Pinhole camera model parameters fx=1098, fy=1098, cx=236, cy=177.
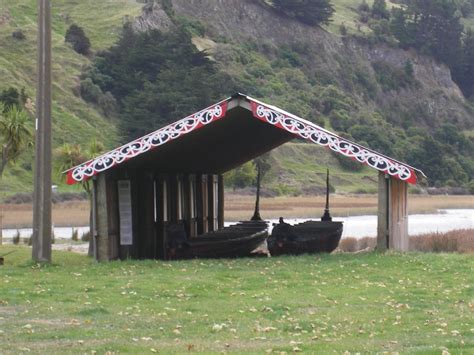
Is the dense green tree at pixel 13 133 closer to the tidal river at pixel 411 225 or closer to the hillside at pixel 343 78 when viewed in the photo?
the tidal river at pixel 411 225

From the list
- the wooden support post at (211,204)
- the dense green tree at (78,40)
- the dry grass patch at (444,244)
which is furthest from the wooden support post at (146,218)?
the dense green tree at (78,40)

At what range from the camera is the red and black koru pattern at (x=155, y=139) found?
80.1ft

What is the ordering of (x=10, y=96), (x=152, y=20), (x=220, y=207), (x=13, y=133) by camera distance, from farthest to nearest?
(x=152, y=20)
(x=10, y=96)
(x=220, y=207)
(x=13, y=133)

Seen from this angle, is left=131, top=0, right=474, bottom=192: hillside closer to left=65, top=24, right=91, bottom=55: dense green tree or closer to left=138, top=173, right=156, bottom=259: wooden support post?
left=65, top=24, right=91, bottom=55: dense green tree

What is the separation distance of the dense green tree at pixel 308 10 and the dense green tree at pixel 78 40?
34.3 meters

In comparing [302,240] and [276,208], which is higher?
[276,208]

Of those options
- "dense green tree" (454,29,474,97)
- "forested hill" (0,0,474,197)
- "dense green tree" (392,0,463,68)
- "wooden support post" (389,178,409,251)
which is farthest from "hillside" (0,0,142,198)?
"dense green tree" (454,29,474,97)

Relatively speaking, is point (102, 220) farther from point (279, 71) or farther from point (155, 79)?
point (279, 71)

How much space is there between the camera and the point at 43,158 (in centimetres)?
2398

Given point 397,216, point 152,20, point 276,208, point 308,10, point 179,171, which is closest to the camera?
point 397,216

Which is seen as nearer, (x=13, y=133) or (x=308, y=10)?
(x=13, y=133)

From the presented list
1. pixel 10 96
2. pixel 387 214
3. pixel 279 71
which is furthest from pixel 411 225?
pixel 279 71

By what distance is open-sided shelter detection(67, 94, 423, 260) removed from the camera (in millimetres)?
24578

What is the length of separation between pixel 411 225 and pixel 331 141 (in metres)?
27.5
